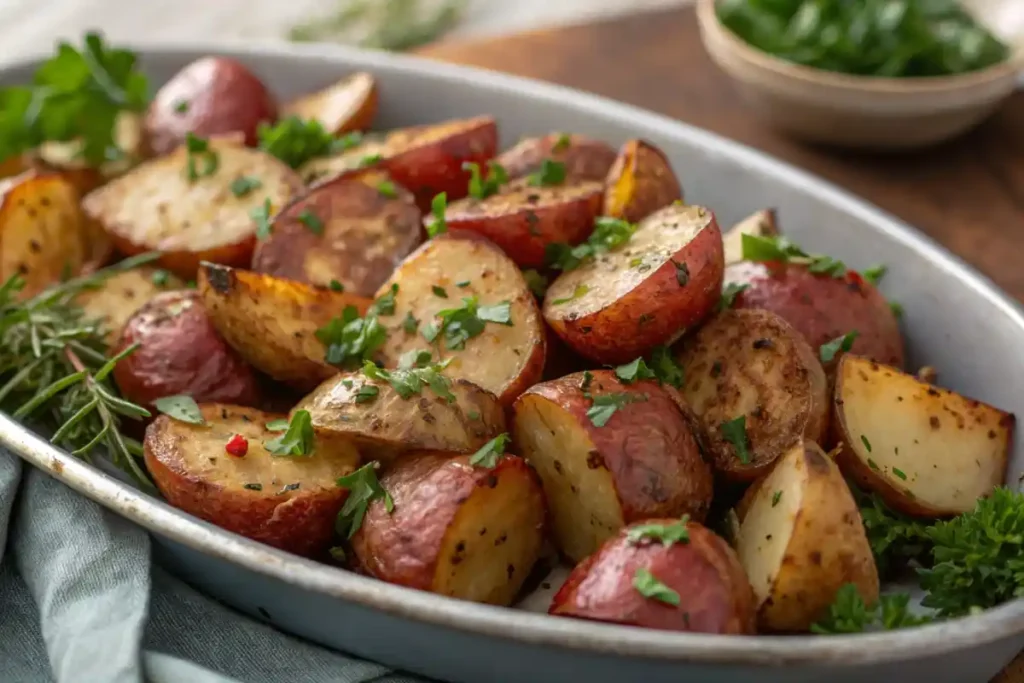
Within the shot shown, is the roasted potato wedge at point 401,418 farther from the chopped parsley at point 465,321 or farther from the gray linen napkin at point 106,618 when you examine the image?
the gray linen napkin at point 106,618

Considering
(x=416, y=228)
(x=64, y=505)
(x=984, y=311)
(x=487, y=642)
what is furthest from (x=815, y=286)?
(x=64, y=505)

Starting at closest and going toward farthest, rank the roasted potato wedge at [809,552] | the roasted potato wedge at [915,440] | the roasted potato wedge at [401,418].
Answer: the roasted potato wedge at [809,552]
the roasted potato wedge at [401,418]
the roasted potato wedge at [915,440]

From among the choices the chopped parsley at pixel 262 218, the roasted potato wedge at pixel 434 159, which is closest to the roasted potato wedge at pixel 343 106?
the roasted potato wedge at pixel 434 159

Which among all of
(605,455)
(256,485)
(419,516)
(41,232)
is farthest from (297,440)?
(41,232)

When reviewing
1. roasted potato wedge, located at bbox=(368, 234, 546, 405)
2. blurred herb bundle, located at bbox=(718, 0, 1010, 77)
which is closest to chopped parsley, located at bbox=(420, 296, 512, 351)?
roasted potato wedge, located at bbox=(368, 234, 546, 405)

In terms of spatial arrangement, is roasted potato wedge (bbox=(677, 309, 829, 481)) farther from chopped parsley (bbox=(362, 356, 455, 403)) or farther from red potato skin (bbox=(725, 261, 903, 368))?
chopped parsley (bbox=(362, 356, 455, 403))

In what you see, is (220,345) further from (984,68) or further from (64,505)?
(984,68)
